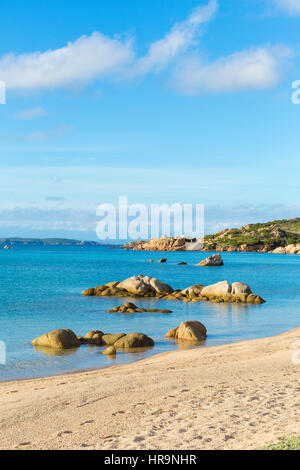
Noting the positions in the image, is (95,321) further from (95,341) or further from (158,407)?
(158,407)

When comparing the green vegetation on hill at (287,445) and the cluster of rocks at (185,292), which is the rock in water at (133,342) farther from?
the cluster of rocks at (185,292)

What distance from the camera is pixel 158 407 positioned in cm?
1127

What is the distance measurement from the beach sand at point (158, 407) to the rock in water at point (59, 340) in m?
4.96

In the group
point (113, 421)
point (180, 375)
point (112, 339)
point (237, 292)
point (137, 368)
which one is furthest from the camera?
point (237, 292)

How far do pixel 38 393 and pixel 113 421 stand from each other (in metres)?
3.65

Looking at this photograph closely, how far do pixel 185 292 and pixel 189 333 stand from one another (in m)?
21.9

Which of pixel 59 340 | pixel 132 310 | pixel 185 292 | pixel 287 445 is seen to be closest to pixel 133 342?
pixel 59 340

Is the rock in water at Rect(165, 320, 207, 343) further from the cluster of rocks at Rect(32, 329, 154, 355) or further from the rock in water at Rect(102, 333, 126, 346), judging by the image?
the rock in water at Rect(102, 333, 126, 346)

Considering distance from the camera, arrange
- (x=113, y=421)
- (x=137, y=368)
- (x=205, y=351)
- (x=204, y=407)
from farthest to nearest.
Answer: (x=205, y=351) < (x=137, y=368) < (x=204, y=407) < (x=113, y=421)
